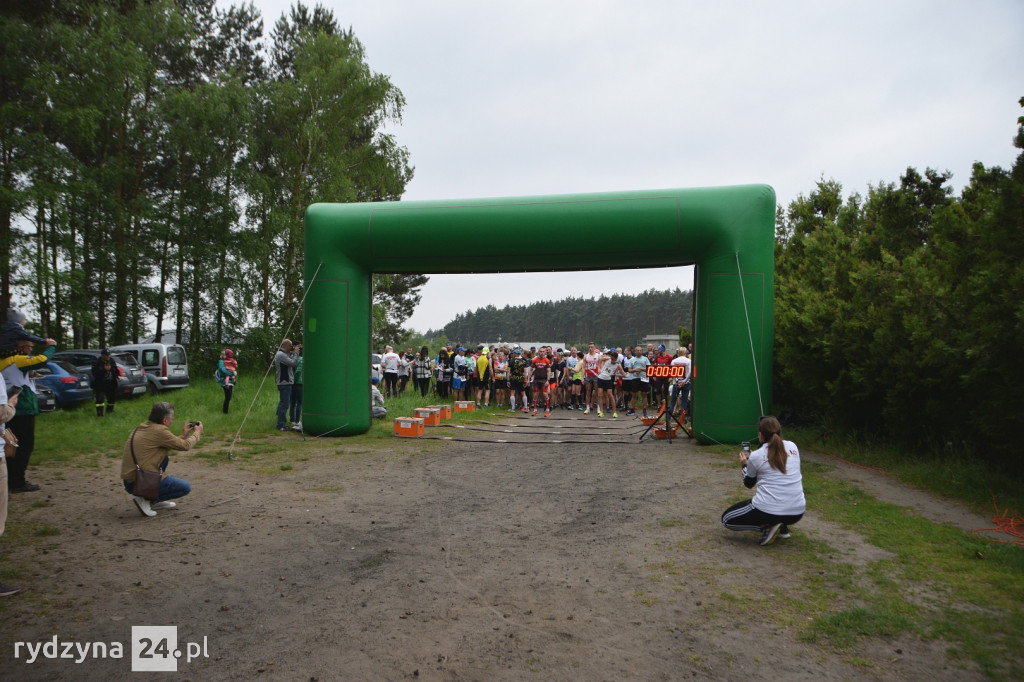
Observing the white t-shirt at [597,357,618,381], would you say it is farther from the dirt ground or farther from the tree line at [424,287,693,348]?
the tree line at [424,287,693,348]

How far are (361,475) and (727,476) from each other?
4.73m

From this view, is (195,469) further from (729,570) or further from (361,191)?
(361,191)

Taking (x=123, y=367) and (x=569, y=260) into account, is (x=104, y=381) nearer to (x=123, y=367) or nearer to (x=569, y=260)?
(x=123, y=367)

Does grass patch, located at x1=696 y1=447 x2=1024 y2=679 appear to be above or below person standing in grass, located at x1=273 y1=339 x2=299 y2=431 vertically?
below

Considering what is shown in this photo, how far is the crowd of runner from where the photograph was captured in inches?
642

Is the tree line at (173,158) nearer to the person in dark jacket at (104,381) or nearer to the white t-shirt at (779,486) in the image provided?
the person in dark jacket at (104,381)

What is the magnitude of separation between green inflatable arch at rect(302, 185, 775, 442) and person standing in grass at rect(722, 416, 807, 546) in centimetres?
437

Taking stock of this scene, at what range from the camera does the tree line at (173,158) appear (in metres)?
18.5

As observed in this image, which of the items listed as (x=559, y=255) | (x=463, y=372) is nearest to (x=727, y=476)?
(x=559, y=255)

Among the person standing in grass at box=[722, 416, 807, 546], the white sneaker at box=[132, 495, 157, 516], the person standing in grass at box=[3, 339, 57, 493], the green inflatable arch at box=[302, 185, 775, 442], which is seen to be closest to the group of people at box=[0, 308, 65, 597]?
the person standing in grass at box=[3, 339, 57, 493]

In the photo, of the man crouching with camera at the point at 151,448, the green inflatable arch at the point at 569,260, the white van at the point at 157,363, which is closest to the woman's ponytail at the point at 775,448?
the green inflatable arch at the point at 569,260

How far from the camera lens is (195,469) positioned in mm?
9039

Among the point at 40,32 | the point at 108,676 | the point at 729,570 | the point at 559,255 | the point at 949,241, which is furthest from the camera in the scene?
the point at 40,32

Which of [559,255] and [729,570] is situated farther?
[559,255]
